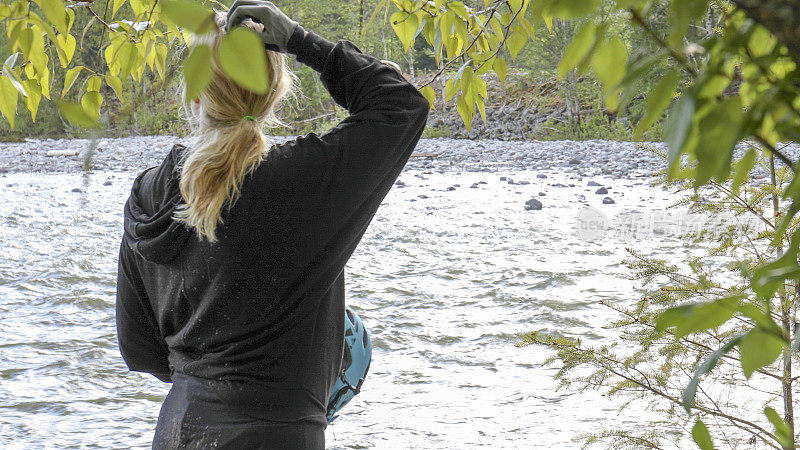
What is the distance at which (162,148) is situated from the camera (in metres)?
17.1

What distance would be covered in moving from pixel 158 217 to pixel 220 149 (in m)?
0.20

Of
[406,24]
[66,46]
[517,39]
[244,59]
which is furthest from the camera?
[517,39]

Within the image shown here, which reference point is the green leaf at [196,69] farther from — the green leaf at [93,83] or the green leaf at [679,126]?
the green leaf at [93,83]

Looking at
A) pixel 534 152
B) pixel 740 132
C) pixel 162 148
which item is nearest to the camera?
pixel 740 132

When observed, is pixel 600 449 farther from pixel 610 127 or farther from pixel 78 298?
pixel 610 127

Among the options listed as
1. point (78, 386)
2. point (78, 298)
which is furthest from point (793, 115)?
point (78, 298)

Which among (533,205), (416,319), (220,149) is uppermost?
(220,149)

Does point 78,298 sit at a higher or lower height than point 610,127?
higher

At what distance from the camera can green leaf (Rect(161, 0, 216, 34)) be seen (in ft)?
1.50

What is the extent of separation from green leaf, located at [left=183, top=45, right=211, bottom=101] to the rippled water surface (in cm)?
368

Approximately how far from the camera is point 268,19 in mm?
1553

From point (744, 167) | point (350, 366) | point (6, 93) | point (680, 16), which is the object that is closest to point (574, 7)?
point (680, 16)

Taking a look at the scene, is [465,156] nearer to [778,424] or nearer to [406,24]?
[406,24]

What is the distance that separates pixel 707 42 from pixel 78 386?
15.8ft
